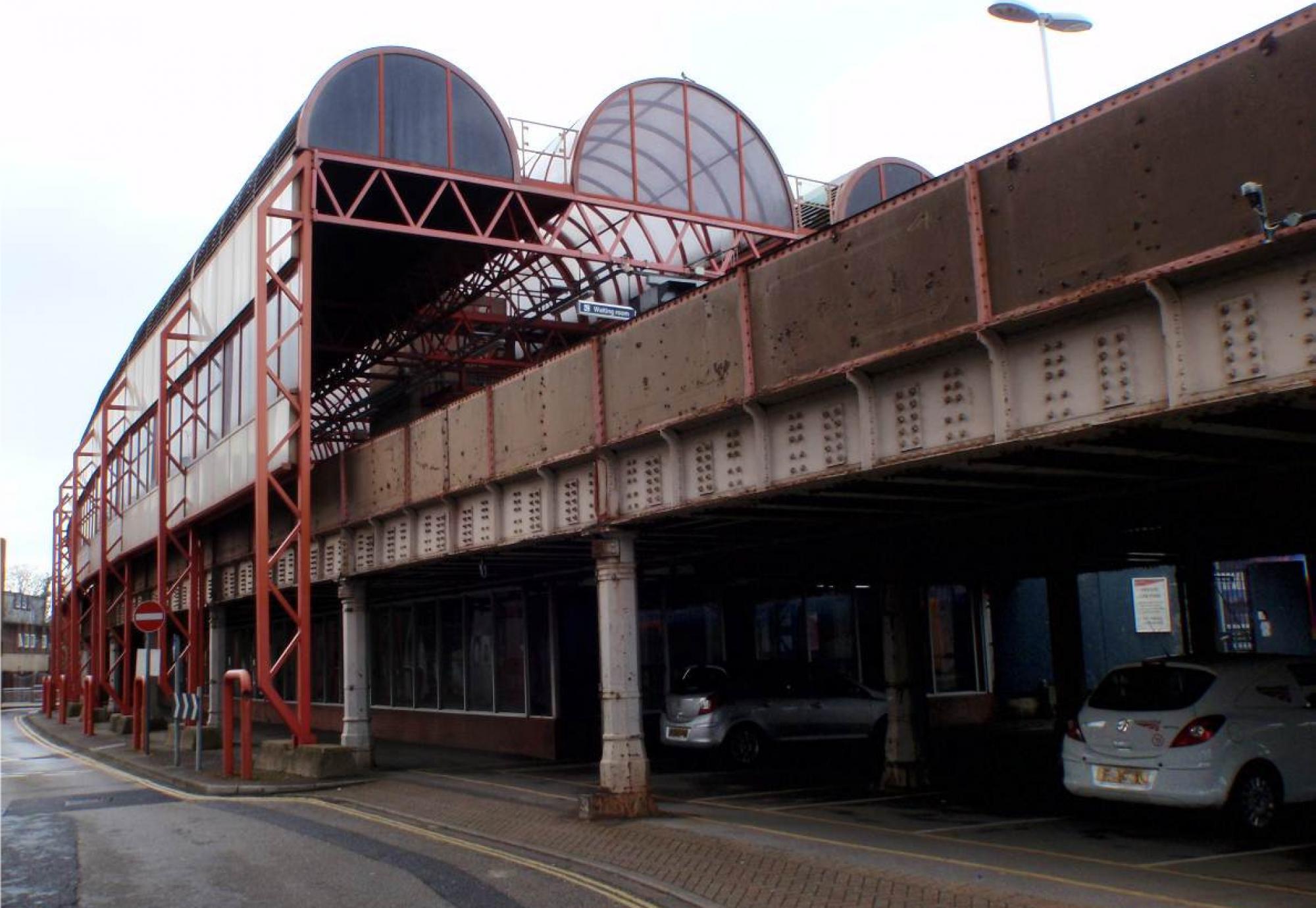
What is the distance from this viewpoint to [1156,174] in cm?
805

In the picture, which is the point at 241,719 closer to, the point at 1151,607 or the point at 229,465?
the point at 229,465

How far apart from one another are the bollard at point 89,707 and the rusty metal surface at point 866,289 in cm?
3044

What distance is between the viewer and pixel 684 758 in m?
21.6

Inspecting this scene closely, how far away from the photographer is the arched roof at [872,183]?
29609 mm

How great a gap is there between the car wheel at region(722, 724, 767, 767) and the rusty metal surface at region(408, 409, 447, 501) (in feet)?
20.8

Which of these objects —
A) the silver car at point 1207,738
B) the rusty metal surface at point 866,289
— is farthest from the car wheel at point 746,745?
the rusty metal surface at point 866,289

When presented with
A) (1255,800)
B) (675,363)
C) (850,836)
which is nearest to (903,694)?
(850,836)

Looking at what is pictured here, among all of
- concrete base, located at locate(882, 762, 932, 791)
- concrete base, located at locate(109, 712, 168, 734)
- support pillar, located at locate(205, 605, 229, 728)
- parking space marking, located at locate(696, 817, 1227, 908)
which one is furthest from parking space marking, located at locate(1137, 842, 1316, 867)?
concrete base, located at locate(109, 712, 168, 734)

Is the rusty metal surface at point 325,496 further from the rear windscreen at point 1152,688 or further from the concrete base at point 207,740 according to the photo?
the rear windscreen at point 1152,688

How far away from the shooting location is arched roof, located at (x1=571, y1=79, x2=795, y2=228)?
79.9 ft

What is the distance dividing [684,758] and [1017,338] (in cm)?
1433

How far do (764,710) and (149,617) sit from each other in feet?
38.9

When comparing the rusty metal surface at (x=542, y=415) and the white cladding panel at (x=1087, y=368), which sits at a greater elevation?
the rusty metal surface at (x=542, y=415)

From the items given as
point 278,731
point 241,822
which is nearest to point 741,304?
point 241,822
